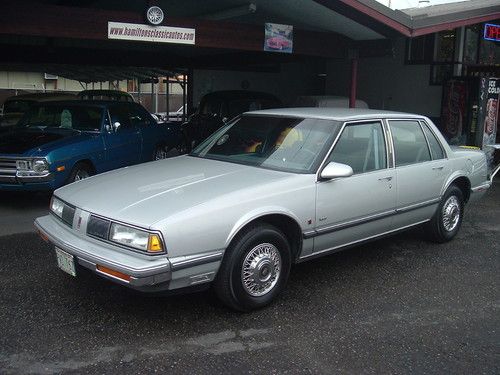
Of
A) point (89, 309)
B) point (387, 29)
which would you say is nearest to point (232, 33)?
point (387, 29)

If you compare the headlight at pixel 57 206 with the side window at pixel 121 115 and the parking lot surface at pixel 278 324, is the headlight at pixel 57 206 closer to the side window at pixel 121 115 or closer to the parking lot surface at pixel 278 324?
the parking lot surface at pixel 278 324

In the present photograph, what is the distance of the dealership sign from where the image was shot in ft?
A: 25.5

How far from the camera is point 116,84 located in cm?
3731

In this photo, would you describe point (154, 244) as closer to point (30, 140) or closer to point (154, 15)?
point (30, 140)

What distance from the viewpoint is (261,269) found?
3893 millimetres

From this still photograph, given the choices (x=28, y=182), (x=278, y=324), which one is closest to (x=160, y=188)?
(x=278, y=324)

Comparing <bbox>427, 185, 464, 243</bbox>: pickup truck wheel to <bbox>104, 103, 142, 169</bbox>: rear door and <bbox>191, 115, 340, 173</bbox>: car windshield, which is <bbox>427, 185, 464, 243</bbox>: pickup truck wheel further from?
<bbox>104, 103, 142, 169</bbox>: rear door

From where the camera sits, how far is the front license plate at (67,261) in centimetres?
369

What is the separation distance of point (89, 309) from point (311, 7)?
259 inches

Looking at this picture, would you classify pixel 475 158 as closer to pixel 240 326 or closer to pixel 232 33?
pixel 240 326

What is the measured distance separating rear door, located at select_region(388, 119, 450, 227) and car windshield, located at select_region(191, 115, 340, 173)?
945 millimetres

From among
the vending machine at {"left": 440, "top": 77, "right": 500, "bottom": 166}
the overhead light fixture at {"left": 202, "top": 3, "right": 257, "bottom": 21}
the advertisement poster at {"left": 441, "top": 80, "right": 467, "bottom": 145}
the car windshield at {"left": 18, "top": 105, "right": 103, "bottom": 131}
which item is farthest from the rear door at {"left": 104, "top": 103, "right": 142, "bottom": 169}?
the advertisement poster at {"left": 441, "top": 80, "right": 467, "bottom": 145}

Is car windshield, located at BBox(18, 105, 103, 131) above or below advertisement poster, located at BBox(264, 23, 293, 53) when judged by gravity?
below

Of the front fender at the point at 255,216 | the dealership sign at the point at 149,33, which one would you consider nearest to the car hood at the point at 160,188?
the front fender at the point at 255,216
